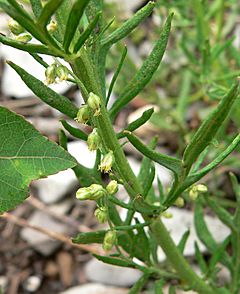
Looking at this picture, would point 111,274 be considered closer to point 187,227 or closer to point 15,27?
point 187,227

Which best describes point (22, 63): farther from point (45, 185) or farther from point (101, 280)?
point (101, 280)

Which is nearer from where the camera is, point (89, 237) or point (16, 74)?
point (89, 237)

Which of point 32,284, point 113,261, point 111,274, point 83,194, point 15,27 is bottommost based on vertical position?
point 32,284

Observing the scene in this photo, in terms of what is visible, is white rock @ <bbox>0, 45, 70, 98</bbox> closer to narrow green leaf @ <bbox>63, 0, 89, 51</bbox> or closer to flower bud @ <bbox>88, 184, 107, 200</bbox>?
flower bud @ <bbox>88, 184, 107, 200</bbox>

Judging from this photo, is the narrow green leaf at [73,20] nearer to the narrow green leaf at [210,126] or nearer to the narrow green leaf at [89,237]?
the narrow green leaf at [210,126]

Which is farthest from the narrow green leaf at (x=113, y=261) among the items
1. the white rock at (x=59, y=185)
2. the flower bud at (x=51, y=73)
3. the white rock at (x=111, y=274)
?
the white rock at (x=59, y=185)

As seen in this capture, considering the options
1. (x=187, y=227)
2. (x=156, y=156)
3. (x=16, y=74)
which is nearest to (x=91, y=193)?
(x=156, y=156)
